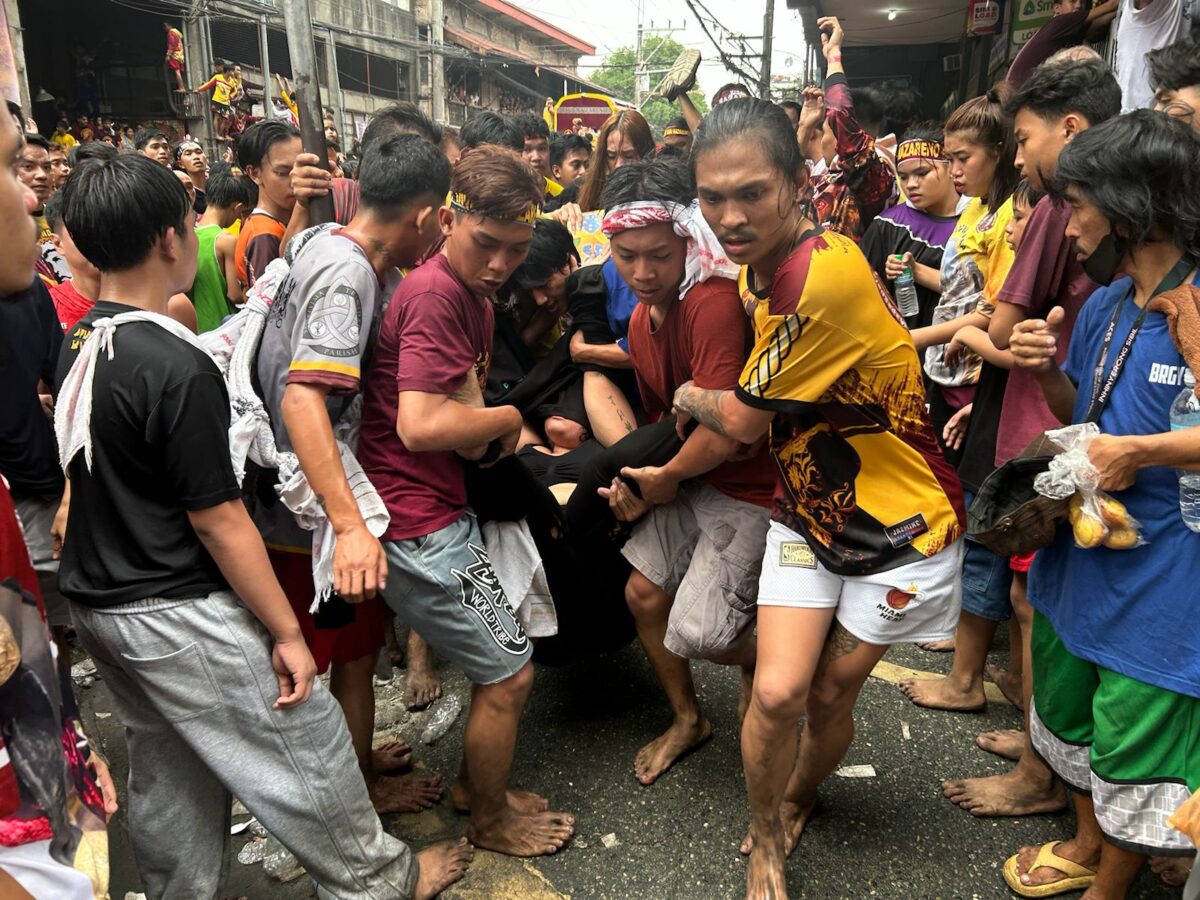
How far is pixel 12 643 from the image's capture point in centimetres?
117

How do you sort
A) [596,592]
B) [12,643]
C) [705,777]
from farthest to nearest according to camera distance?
[596,592] < [705,777] < [12,643]

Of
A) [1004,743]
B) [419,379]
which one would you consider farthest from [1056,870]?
[419,379]

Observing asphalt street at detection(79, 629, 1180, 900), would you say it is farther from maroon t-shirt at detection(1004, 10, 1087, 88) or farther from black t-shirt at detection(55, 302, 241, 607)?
maroon t-shirt at detection(1004, 10, 1087, 88)

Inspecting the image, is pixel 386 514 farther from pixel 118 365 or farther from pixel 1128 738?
pixel 1128 738

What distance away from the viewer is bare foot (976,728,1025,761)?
293cm

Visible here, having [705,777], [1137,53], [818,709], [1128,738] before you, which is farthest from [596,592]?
[1137,53]

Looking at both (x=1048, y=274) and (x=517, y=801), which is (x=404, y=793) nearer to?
(x=517, y=801)

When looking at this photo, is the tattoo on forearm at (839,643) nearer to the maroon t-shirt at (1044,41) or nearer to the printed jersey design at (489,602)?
the printed jersey design at (489,602)

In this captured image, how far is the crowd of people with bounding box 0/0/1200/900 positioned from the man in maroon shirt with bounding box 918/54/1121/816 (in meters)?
0.01

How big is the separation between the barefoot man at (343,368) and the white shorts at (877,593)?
111 centimetres

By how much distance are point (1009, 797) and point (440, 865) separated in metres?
1.83

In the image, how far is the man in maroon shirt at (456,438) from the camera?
2.24 metres

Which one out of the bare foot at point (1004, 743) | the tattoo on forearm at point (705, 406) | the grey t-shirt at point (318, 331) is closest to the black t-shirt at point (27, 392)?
the grey t-shirt at point (318, 331)

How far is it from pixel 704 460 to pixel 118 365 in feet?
5.08
